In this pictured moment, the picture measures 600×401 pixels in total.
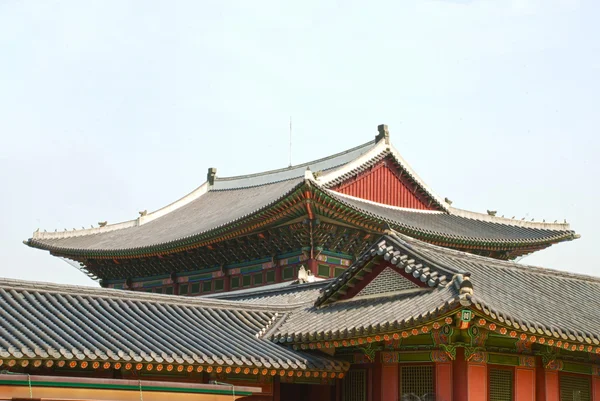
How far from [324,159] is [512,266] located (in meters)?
17.5

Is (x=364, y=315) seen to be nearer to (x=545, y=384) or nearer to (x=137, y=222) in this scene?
(x=545, y=384)

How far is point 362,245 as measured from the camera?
96.9 ft

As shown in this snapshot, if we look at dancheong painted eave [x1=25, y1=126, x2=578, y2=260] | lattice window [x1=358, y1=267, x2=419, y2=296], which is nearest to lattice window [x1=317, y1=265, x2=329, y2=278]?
dancheong painted eave [x1=25, y1=126, x2=578, y2=260]

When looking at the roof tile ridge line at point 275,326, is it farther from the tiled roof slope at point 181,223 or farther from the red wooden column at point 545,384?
the tiled roof slope at point 181,223

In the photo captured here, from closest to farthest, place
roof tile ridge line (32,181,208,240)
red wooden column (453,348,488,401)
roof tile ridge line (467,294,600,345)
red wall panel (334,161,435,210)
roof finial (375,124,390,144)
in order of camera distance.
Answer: roof tile ridge line (467,294,600,345) → red wooden column (453,348,488,401) → red wall panel (334,161,435,210) → roof finial (375,124,390,144) → roof tile ridge line (32,181,208,240)

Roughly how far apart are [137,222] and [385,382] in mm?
24131

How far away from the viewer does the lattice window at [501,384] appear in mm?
17625

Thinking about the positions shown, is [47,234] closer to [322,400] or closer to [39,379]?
[322,400]

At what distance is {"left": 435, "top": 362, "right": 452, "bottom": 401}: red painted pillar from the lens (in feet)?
56.6

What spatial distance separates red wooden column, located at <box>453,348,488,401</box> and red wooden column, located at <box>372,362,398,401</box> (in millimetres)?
1508

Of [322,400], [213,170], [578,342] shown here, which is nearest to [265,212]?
[322,400]

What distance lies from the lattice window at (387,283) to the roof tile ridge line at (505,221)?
50.4ft

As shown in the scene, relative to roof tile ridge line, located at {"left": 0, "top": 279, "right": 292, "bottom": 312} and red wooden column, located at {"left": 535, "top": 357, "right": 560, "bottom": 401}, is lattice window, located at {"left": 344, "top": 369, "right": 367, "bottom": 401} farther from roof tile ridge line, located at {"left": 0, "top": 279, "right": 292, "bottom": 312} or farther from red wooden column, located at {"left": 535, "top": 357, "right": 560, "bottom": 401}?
red wooden column, located at {"left": 535, "top": 357, "right": 560, "bottom": 401}

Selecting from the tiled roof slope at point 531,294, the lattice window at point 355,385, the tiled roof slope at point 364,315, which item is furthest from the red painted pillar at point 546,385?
the lattice window at point 355,385
